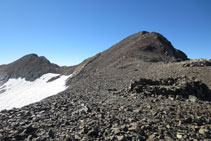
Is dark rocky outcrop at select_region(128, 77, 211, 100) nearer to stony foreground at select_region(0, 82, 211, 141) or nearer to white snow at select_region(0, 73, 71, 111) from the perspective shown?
stony foreground at select_region(0, 82, 211, 141)

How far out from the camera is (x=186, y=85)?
10.9m

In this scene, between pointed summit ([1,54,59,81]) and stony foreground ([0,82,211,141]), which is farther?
pointed summit ([1,54,59,81])

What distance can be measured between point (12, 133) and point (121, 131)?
446 centimetres

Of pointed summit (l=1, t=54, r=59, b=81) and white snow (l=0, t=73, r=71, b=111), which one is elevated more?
pointed summit (l=1, t=54, r=59, b=81)

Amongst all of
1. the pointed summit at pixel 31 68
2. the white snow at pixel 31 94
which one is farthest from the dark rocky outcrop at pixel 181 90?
the pointed summit at pixel 31 68

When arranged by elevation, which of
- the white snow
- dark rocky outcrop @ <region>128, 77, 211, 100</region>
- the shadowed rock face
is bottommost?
dark rocky outcrop @ <region>128, 77, 211, 100</region>

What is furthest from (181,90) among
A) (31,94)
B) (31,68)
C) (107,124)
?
(31,68)

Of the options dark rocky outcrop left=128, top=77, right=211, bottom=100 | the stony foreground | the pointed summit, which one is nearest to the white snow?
the pointed summit

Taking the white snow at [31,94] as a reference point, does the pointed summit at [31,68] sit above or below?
above

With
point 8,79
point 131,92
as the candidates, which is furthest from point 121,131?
point 8,79

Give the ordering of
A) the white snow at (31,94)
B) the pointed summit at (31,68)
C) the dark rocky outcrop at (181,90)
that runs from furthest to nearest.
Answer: the pointed summit at (31,68) → the white snow at (31,94) → the dark rocky outcrop at (181,90)

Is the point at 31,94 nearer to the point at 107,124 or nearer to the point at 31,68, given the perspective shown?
the point at 107,124

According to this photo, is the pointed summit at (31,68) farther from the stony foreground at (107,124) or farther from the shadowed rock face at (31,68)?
the stony foreground at (107,124)

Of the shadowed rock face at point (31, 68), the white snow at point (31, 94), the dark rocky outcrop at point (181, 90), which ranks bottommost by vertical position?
the dark rocky outcrop at point (181, 90)
